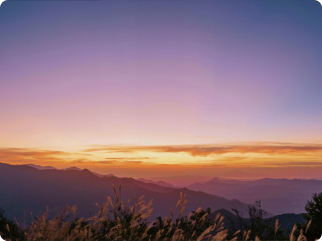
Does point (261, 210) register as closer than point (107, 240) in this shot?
No

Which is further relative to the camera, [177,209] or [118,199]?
[118,199]

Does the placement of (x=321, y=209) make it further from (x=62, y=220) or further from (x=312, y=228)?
(x=62, y=220)

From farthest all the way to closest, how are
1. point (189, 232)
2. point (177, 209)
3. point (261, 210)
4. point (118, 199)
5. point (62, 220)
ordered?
point (261, 210) < point (189, 232) < point (62, 220) < point (118, 199) < point (177, 209)

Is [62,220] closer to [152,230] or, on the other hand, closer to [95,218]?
[95,218]

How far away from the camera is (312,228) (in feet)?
71.0

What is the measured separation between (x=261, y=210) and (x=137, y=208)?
31263 mm

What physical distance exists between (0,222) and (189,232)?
35257mm

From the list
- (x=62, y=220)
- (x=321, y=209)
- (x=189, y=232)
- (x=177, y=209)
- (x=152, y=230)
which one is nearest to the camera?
(x=177, y=209)

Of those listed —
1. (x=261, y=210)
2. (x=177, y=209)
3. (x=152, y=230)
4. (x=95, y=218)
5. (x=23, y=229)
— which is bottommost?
(x=261, y=210)

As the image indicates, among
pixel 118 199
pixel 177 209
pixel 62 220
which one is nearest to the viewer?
pixel 177 209

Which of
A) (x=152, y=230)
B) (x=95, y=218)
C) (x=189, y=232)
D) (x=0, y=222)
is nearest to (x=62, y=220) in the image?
(x=95, y=218)

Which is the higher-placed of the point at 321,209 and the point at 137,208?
the point at 137,208

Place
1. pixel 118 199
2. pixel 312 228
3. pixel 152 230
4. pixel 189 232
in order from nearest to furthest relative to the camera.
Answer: pixel 118 199, pixel 189 232, pixel 152 230, pixel 312 228

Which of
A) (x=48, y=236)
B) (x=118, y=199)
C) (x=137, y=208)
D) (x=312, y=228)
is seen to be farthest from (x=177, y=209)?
(x=312, y=228)
